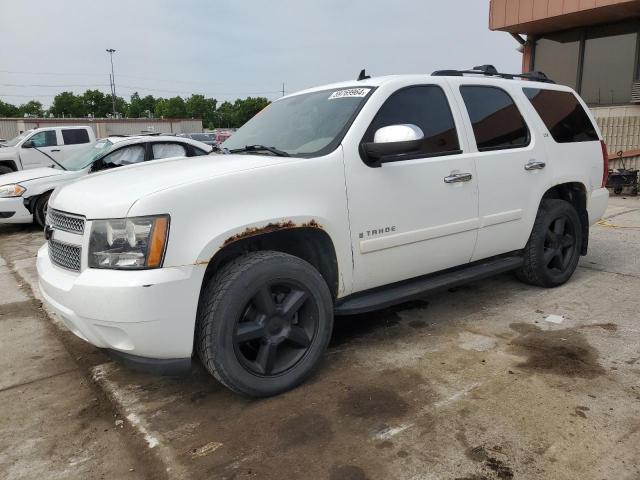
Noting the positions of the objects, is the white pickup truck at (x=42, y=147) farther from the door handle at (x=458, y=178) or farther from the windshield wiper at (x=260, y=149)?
the door handle at (x=458, y=178)

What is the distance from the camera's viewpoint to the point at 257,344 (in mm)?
2926

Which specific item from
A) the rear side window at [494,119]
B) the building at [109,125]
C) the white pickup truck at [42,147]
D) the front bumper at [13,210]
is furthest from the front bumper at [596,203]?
the building at [109,125]

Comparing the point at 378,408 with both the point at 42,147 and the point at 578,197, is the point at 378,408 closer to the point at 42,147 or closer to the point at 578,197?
the point at 578,197

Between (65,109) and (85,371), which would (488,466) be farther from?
(65,109)

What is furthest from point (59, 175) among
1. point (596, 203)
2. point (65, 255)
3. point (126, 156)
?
point (596, 203)

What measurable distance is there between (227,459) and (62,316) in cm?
122

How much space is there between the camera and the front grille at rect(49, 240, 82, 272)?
272 cm

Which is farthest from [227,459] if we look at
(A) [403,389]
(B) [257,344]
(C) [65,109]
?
(C) [65,109]

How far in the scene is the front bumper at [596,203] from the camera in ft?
16.0

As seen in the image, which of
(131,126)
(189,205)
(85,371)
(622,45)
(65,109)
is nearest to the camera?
(189,205)

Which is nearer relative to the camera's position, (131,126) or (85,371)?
(85,371)

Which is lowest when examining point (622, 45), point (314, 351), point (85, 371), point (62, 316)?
point (85, 371)

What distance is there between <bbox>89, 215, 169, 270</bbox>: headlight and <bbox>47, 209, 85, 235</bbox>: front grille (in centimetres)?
21

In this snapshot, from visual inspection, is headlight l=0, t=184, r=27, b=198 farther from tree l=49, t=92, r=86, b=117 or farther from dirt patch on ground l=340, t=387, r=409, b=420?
tree l=49, t=92, r=86, b=117
